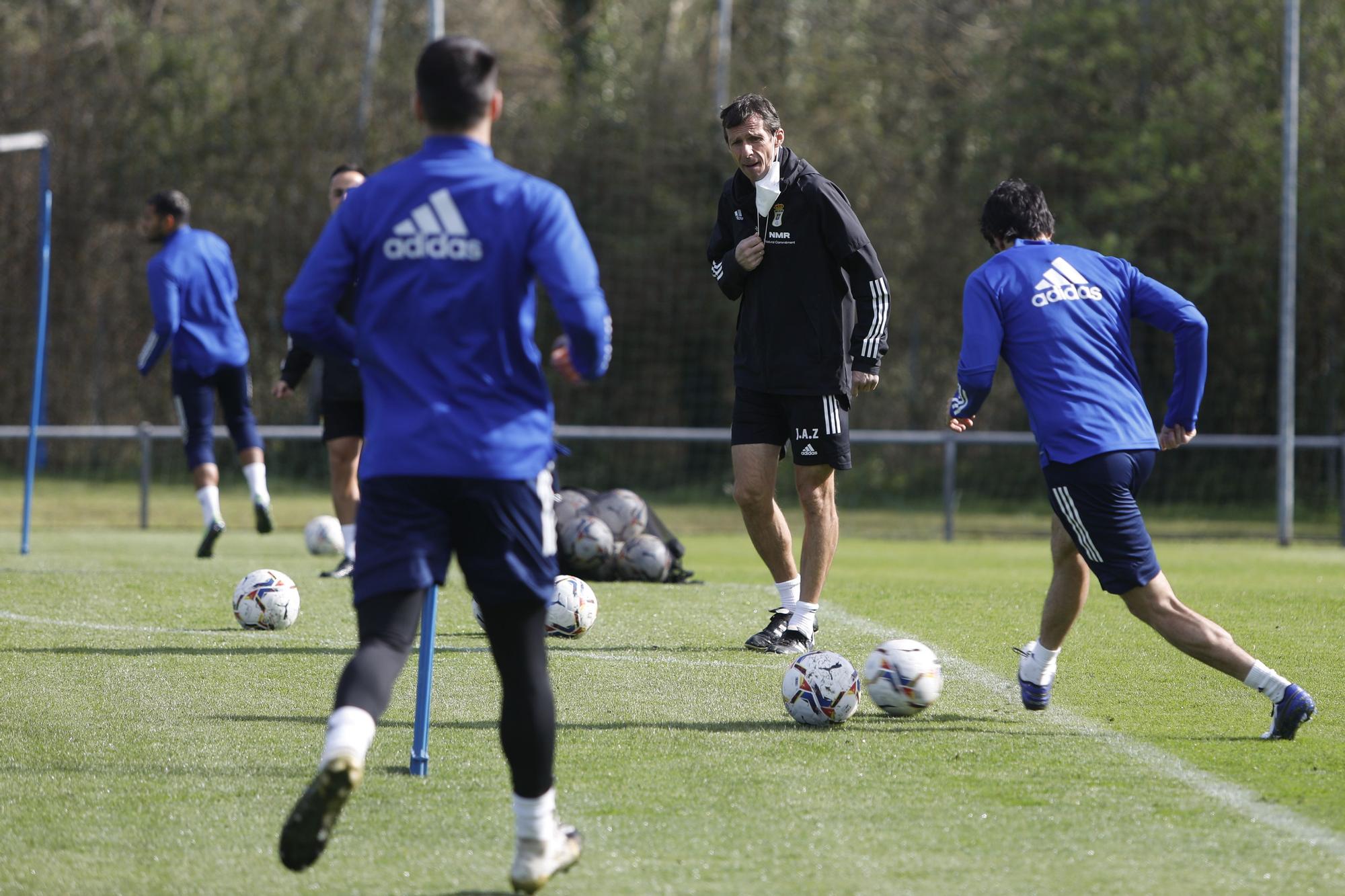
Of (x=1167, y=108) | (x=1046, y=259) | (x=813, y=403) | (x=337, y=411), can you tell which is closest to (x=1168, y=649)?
(x=813, y=403)

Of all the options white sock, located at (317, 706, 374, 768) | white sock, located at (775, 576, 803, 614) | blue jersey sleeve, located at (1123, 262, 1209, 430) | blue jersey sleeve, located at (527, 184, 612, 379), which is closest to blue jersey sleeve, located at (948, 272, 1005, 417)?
blue jersey sleeve, located at (1123, 262, 1209, 430)

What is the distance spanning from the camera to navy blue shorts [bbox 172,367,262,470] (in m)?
11.2

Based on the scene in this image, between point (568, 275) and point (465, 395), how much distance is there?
351 mm

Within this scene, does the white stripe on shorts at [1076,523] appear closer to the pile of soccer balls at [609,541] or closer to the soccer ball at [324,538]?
the pile of soccer balls at [609,541]

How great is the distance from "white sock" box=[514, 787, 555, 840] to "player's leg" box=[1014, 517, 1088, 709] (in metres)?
2.63

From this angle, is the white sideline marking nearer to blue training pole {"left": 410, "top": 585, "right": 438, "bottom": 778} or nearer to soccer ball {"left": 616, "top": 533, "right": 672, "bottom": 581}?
blue training pole {"left": 410, "top": 585, "right": 438, "bottom": 778}

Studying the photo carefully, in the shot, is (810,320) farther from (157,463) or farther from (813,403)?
(157,463)

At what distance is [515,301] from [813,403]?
3.61 meters

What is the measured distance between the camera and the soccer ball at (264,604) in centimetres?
772

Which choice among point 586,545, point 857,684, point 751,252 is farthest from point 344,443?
point 857,684

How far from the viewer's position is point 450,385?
11.9 feet

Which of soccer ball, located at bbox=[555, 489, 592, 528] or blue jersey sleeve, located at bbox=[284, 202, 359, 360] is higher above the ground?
blue jersey sleeve, located at bbox=[284, 202, 359, 360]

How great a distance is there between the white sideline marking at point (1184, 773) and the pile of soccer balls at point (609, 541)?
141 inches

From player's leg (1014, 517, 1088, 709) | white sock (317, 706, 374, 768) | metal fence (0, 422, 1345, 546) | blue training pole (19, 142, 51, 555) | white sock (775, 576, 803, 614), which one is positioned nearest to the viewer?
white sock (317, 706, 374, 768)
